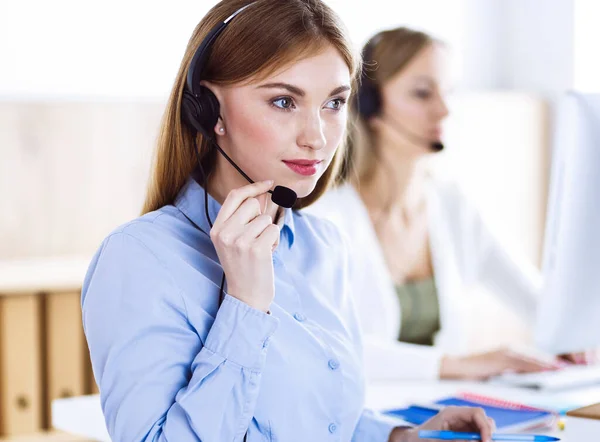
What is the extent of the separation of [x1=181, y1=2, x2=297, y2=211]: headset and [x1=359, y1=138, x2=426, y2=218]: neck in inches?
44.7

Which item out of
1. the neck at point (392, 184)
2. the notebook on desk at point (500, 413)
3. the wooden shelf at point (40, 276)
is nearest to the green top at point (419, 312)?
the neck at point (392, 184)

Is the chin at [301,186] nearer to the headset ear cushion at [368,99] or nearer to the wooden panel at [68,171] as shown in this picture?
the headset ear cushion at [368,99]

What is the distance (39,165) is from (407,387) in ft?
4.49

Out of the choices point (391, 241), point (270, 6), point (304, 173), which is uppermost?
point (270, 6)

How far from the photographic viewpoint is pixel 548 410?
4.81 ft

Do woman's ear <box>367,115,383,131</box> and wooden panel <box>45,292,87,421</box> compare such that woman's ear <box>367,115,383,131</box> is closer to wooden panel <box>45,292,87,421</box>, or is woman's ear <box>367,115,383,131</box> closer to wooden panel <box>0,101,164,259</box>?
wooden panel <box>0,101,164,259</box>

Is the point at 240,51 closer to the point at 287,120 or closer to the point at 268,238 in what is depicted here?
the point at 287,120

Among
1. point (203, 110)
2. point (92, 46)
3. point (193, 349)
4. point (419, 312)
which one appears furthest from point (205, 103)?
point (92, 46)

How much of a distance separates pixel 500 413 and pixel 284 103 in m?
0.65

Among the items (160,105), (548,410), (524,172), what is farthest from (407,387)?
(524,172)

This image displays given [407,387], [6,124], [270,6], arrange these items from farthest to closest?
[6,124], [407,387], [270,6]

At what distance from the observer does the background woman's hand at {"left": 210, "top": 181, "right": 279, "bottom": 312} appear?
1.09 m

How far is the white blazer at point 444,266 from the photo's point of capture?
84.7 inches

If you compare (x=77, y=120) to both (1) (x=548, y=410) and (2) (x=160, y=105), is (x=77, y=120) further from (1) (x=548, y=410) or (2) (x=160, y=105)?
(1) (x=548, y=410)
